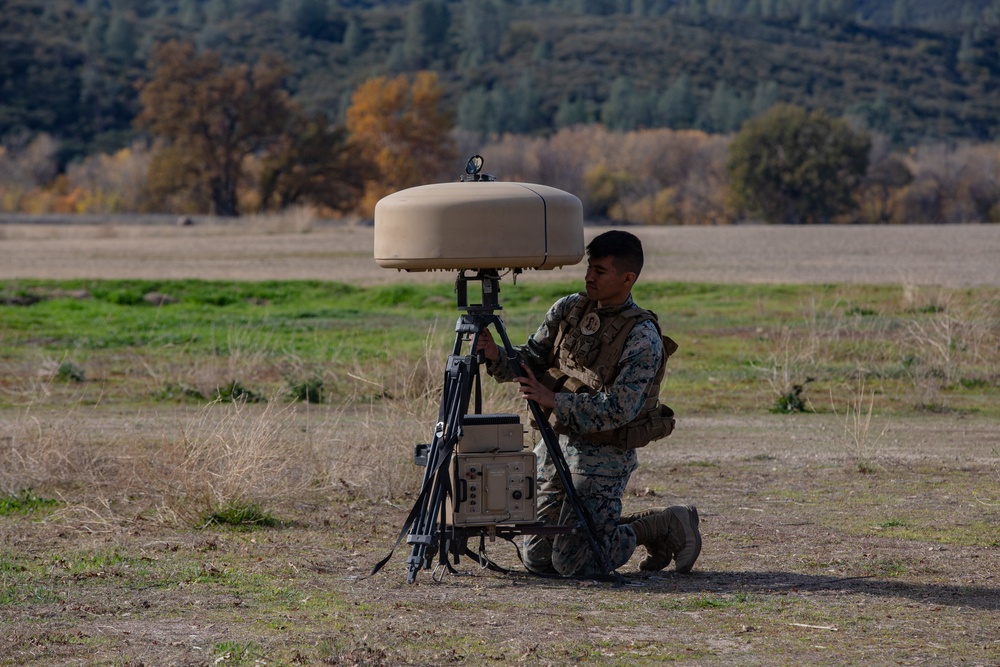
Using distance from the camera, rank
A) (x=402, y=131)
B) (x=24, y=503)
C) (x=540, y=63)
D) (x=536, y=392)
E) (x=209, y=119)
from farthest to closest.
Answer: (x=540, y=63) → (x=402, y=131) → (x=209, y=119) → (x=24, y=503) → (x=536, y=392)

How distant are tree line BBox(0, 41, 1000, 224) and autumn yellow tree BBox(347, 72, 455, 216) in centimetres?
7

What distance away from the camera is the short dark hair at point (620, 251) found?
243 inches

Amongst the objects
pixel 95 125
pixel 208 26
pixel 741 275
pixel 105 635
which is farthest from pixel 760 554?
pixel 208 26

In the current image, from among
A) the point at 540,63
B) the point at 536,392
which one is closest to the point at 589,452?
the point at 536,392

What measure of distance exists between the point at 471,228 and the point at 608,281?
783mm

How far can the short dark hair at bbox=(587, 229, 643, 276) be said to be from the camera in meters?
6.17

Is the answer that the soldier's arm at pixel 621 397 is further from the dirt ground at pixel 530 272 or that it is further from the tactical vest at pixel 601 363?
the dirt ground at pixel 530 272

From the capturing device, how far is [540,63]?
116875 mm

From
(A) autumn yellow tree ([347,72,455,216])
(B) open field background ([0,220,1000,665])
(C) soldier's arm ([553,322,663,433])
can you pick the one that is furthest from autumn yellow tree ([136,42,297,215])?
(C) soldier's arm ([553,322,663,433])

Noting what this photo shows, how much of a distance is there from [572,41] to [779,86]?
21.0m

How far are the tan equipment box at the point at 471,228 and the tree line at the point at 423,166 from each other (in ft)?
175

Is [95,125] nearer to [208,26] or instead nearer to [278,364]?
[208,26]

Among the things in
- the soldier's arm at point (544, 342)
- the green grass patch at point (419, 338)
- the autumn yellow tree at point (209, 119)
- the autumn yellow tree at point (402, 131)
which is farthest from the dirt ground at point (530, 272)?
the autumn yellow tree at point (402, 131)

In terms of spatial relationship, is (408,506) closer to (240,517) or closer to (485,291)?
(240,517)
